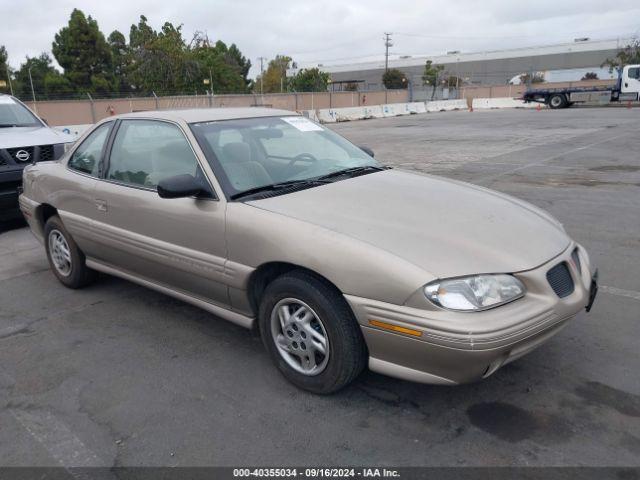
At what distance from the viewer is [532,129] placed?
20719 millimetres

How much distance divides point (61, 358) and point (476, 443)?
8.76ft

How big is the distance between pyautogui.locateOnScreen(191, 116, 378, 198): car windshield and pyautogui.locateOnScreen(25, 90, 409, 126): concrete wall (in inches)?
423

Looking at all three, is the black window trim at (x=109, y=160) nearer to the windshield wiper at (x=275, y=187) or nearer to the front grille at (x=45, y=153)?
the windshield wiper at (x=275, y=187)

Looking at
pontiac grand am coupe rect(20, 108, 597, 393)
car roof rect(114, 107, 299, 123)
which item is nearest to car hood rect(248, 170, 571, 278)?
pontiac grand am coupe rect(20, 108, 597, 393)

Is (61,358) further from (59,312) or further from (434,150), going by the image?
(434,150)

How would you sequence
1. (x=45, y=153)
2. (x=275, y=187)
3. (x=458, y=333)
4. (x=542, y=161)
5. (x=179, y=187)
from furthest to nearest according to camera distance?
(x=542, y=161) < (x=45, y=153) < (x=275, y=187) < (x=179, y=187) < (x=458, y=333)

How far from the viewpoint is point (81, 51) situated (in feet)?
167

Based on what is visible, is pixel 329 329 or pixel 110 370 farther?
pixel 110 370

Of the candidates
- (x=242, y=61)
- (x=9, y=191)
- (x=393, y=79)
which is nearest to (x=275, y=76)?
(x=242, y=61)

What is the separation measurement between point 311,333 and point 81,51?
182 ft

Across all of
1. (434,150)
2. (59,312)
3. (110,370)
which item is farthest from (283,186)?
(434,150)

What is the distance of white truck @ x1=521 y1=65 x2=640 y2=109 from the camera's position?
116 ft

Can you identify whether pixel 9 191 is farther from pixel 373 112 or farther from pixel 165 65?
pixel 165 65

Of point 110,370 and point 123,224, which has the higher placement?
point 123,224
